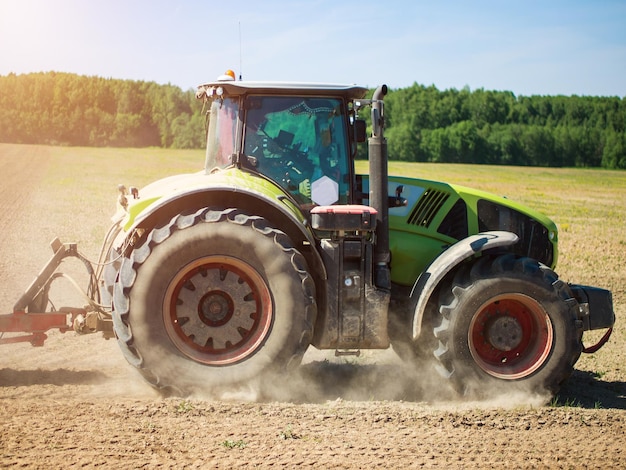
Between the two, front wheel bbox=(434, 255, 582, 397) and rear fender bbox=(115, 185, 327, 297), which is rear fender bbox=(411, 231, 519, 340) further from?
rear fender bbox=(115, 185, 327, 297)

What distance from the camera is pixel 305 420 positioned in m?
5.44

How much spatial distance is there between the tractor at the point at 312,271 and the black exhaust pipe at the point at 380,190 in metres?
0.01

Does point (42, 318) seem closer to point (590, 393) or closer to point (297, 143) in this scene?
point (297, 143)

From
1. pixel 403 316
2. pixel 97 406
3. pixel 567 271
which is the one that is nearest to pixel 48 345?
pixel 97 406

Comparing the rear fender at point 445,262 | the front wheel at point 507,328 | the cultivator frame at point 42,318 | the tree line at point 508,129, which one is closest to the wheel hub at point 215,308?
the cultivator frame at point 42,318

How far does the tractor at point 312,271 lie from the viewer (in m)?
5.72

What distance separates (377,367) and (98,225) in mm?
12953

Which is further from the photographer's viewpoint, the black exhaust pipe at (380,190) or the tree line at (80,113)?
the tree line at (80,113)

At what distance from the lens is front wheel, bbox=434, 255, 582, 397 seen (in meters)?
6.00

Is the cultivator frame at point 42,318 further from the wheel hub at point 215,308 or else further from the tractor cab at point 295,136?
the tractor cab at point 295,136

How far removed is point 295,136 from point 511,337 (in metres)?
2.50

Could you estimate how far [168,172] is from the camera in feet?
131

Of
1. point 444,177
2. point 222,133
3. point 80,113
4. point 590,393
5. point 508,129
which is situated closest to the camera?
point 222,133

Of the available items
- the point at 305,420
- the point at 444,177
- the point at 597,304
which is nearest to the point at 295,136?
the point at 305,420
